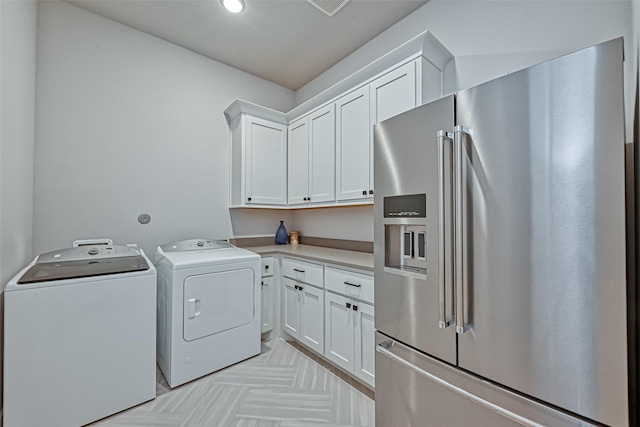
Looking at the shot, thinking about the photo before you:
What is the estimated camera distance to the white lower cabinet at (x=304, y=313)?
2.16 metres

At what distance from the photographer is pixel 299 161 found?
9.49ft

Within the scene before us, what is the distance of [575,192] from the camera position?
803 millimetres

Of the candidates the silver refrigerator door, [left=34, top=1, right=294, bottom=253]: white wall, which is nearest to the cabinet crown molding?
[left=34, top=1, right=294, bottom=253]: white wall

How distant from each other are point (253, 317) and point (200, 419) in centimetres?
76

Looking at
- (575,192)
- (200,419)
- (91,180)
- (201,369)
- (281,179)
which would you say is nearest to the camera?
(575,192)

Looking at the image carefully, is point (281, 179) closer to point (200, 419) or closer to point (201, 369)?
point (201, 369)

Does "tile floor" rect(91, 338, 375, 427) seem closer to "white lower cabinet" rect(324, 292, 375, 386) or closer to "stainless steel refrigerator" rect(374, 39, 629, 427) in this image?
"white lower cabinet" rect(324, 292, 375, 386)

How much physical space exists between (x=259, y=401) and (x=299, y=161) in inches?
82.8

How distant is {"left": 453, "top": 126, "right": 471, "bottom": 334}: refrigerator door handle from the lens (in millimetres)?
1007

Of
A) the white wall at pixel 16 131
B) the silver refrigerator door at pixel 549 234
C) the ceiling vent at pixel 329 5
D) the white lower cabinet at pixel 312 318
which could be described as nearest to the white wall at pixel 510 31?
the ceiling vent at pixel 329 5

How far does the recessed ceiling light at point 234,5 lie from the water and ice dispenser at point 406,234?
194cm

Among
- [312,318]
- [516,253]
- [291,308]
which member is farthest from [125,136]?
[516,253]

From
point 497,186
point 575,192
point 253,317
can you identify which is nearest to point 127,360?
point 253,317

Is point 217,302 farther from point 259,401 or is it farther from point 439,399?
point 439,399
